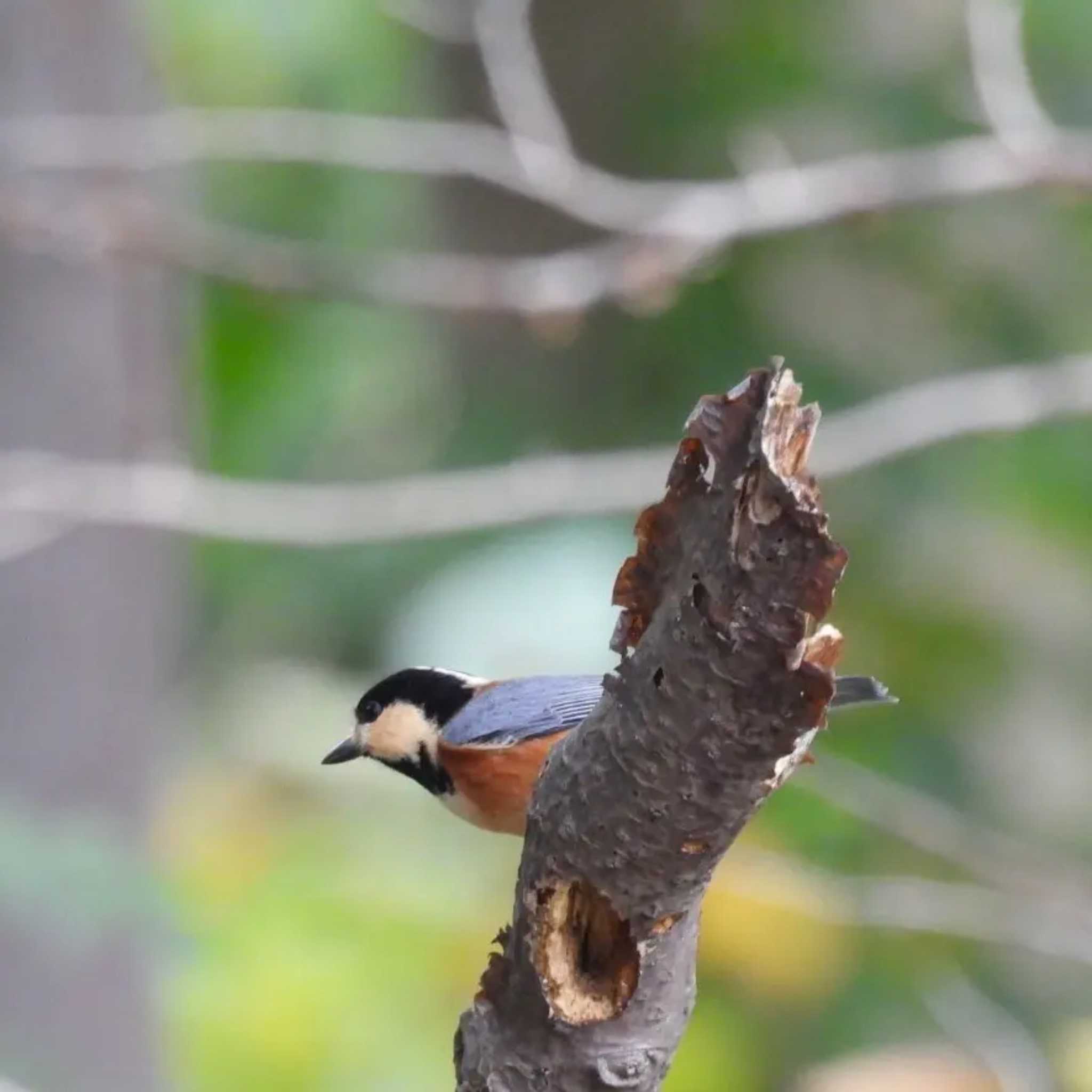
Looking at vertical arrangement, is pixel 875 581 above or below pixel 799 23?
below

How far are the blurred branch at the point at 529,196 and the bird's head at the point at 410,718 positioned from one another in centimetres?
64

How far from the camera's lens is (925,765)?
14.1 feet

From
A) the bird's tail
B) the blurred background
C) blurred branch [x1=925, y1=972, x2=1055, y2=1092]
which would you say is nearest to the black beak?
the blurred background

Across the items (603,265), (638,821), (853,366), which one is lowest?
(638,821)

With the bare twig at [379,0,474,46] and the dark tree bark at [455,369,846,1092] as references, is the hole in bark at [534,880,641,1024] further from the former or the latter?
the bare twig at [379,0,474,46]

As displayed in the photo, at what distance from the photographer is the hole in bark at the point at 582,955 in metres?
1.07

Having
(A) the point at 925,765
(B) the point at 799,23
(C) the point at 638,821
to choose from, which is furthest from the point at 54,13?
(C) the point at 638,821

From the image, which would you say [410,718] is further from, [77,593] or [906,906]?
[77,593]

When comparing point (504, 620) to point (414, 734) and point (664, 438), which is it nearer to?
point (664, 438)

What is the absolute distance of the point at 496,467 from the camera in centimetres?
434

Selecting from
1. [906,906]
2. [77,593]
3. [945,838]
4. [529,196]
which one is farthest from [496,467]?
[945,838]

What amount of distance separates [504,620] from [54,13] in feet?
5.56

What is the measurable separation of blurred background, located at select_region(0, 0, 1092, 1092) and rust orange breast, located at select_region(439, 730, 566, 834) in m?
0.53

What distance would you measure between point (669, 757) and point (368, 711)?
4.66ft
